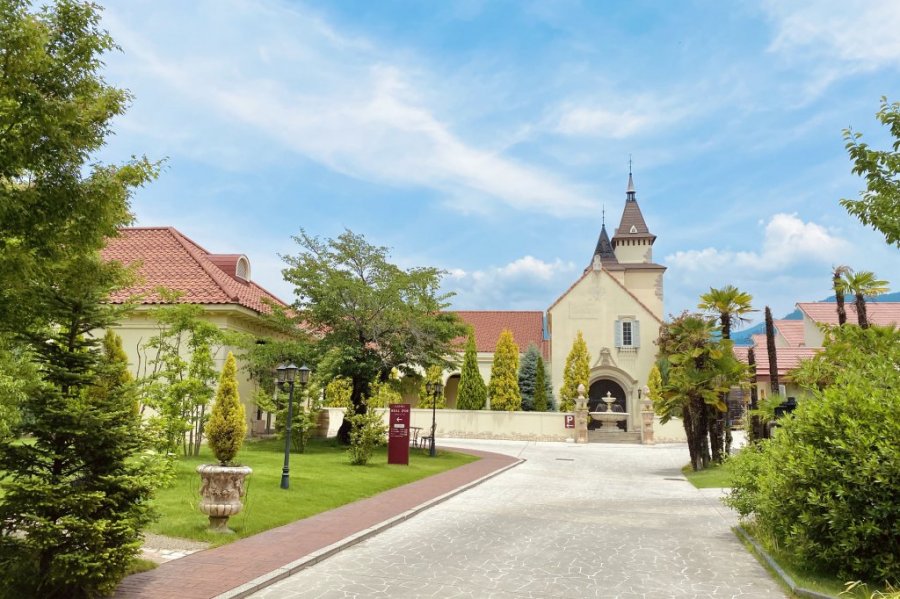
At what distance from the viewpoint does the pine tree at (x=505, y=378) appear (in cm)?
4181

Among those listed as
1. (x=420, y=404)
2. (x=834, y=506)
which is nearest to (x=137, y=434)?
(x=834, y=506)

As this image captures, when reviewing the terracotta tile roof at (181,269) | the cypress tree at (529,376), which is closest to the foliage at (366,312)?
the terracotta tile roof at (181,269)

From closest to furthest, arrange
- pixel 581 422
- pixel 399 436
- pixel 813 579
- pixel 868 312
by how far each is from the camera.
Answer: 1. pixel 813 579
2. pixel 399 436
3. pixel 581 422
4. pixel 868 312

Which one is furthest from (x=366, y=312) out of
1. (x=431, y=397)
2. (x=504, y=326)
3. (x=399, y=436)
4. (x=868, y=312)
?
(x=868, y=312)

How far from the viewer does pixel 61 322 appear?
6734mm

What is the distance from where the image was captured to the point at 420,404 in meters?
41.8

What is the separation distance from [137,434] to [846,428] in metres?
8.02

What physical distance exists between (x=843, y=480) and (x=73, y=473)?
8.35 m

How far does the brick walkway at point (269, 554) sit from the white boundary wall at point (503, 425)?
2462 cm

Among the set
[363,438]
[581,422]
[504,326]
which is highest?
[504,326]

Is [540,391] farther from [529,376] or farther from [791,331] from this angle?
[791,331]

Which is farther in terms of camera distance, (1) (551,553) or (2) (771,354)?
(2) (771,354)

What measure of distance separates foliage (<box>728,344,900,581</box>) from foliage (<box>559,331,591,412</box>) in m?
33.4

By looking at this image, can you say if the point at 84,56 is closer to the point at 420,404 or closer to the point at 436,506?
the point at 436,506
